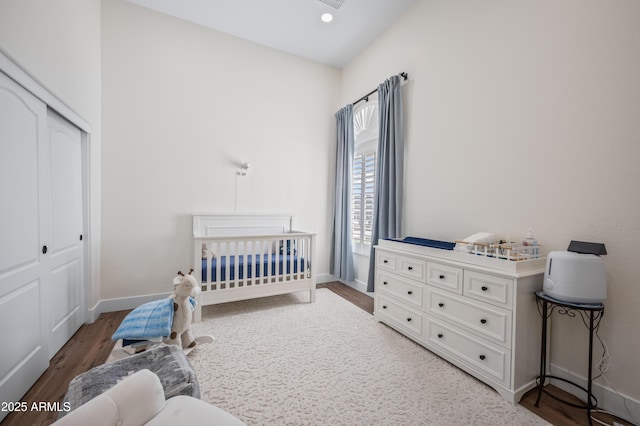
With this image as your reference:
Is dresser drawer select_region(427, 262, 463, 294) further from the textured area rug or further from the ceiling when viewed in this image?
the ceiling

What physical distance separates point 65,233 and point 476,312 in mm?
3233

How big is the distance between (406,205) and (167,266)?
9.48ft

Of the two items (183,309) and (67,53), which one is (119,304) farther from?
(67,53)

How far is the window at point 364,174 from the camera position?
354 cm

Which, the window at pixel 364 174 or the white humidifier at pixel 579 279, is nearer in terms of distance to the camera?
the white humidifier at pixel 579 279

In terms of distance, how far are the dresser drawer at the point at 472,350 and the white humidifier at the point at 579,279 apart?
0.49 m

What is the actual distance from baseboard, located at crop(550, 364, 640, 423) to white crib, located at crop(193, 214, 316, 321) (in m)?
2.23

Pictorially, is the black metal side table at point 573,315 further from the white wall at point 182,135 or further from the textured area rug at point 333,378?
the white wall at point 182,135

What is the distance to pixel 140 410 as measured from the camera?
Answer: 2.86ft

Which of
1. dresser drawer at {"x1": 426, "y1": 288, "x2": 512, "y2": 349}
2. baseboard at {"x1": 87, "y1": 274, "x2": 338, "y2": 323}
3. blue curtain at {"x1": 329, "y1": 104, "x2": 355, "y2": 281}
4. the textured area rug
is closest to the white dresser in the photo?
dresser drawer at {"x1": 426, "y1": 288, "x2": 512, "y2": 349}

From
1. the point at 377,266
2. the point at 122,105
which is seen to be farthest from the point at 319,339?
the point at 122,105

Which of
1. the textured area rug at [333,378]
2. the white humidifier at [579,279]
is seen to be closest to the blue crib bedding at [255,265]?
the textured area rug at [333,378]

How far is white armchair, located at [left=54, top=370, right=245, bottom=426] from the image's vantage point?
30.7 inches

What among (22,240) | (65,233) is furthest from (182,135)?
(22,240)
